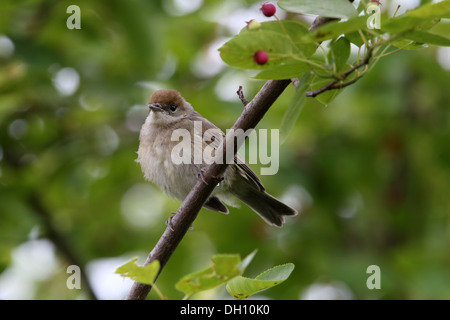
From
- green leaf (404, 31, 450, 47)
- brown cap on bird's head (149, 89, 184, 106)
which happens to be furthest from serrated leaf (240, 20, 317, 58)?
brown cap on bird's head (149, 89, 184, 106)

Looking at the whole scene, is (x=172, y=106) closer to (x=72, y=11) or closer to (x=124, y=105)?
(x=124, y=105)

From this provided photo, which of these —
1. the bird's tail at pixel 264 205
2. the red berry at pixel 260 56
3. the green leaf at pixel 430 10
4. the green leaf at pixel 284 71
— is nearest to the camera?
the green leaf at pixel 430 10

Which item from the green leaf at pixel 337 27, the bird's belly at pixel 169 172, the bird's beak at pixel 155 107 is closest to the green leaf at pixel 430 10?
the green leaf at pixel 337 27

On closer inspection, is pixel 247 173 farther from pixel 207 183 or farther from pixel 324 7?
pixel 324 7

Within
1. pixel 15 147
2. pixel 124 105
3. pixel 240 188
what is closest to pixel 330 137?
pixel 240 188

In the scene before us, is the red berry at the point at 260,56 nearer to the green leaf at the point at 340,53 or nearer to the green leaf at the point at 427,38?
the green leaf at the point at 340,53

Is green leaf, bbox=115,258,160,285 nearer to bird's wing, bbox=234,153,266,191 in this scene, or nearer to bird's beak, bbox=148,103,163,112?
bird's wing, bbox=234,153,266,191
